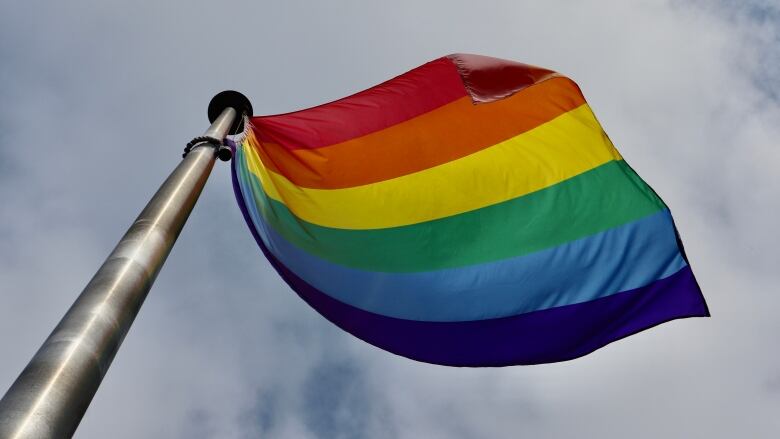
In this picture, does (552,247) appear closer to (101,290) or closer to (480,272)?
(480,272)

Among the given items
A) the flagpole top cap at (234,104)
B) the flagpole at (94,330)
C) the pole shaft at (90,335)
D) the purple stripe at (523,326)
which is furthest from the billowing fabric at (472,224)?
the pole shaft at (90,335)

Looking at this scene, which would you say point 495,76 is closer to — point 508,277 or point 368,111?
point 368,111

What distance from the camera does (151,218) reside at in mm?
5145

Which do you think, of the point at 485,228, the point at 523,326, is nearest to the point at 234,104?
the point at 485,228

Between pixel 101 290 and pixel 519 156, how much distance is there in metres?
4.97

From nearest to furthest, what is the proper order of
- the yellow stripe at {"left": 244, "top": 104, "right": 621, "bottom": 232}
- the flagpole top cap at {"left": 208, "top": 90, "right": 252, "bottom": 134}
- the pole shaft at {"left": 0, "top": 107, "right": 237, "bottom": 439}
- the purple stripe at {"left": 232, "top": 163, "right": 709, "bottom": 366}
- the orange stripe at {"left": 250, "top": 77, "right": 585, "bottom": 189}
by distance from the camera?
the pole shaft at {"left": 0, "top": 107, "right": 237, "bottom": 439}, the purple stripe at {"left": 232, "top": 163, "right": 709, "bottom": 366}, the yellow stripe at {"left": 244, "top": 104, "right": 621, "bottom": 232}, the orange stripe at {"left": 250, "top": 77, "right": 585, "bottom": 189}, the flagpole top cap at {"left": 208, "top": 90, "right": 252, "bottom": 134}

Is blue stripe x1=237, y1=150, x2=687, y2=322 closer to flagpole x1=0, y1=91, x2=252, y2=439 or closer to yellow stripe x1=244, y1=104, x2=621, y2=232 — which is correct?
yellow stripe x1=244, y1=104, x2=621, y2=232

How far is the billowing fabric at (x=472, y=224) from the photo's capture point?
682 cm

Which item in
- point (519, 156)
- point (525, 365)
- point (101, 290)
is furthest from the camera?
point (519, 156)

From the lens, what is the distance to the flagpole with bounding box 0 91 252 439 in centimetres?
325

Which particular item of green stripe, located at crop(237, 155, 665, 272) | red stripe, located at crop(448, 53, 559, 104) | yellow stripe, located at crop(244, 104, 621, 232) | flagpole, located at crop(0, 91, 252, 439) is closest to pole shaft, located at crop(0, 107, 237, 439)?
flagpole, located at crop(0, 91, 252, 439)

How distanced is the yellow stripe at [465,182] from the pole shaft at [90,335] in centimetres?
211

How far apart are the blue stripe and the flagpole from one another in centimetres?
186

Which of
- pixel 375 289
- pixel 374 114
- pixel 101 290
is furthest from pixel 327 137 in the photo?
pixel 101 290
